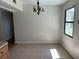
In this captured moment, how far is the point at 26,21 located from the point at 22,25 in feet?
1.17

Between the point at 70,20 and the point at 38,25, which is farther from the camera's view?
the point at 38,25

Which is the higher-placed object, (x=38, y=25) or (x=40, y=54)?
(x=38, y=25)

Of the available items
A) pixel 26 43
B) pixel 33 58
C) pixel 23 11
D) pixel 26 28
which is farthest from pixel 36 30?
pixel 33 58

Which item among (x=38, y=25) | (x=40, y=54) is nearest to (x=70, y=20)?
(x=40, y=54)

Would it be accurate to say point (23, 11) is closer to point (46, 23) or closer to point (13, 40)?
point (46, 23)

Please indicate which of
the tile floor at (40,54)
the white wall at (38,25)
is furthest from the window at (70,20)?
the white wall at (38,25)

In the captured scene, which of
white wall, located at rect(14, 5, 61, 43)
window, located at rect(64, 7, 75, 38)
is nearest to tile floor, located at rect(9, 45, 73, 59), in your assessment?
window, located at rect(64, 7, 75, 38)

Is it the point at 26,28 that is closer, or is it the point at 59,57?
the point at 59,57

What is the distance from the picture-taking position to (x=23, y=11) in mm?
5406

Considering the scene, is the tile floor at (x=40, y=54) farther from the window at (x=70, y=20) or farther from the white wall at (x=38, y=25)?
the white wall at (x=38, y=25)

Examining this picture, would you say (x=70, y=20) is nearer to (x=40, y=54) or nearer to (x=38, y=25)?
(x=40, y=54)

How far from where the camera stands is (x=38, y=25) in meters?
5.54

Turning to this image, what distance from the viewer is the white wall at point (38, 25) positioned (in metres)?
5.44

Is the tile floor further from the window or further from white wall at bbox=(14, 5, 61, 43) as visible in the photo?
white wall at bbox=(14, 5, 61, 43)
